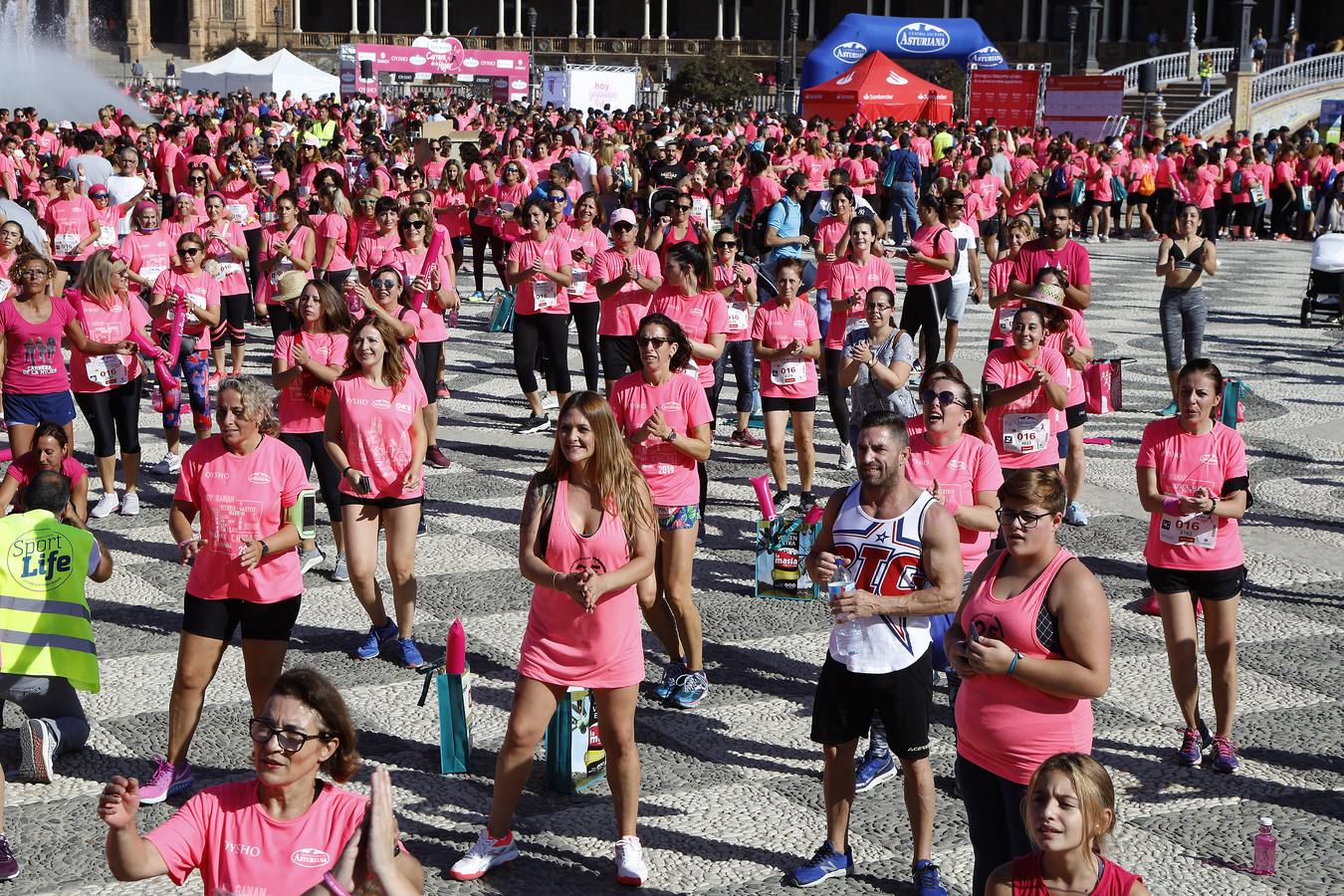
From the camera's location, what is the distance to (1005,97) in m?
39.3

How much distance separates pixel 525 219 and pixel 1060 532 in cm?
498

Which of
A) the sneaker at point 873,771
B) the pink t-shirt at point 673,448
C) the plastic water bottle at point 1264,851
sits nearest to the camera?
the plastic water bottle at point 1264,851

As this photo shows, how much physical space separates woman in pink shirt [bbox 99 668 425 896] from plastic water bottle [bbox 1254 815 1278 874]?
3399 millimetres

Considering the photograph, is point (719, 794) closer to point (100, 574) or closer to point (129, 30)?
point (100, 574)

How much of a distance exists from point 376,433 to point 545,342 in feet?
16.9

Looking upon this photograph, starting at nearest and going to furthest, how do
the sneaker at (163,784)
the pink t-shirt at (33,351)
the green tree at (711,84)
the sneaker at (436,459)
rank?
1. the sneaker at (163,784)
2. the pink t-shirt at (33,351)
3. the sneaker at (436,459)
4. the green tree at (711,84)

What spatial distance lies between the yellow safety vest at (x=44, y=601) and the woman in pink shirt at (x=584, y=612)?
5.98ft

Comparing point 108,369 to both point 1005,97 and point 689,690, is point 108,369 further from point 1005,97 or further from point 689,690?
point 1005,97

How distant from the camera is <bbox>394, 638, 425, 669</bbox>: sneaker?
309 inches

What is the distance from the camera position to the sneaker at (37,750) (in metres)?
6.38

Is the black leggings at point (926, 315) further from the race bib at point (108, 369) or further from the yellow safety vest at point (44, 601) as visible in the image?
the yellow safety vest at point (44, 601)

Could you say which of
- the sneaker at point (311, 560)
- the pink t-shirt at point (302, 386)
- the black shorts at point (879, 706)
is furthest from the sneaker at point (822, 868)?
the sneaker at point (311, 560)

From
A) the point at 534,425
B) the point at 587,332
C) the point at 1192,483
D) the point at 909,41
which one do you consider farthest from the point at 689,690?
the point at 909,41

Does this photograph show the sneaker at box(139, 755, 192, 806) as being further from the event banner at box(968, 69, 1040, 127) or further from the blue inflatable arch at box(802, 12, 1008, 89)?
the blue inflatable arch at box(802, 12, 1008, 89)
